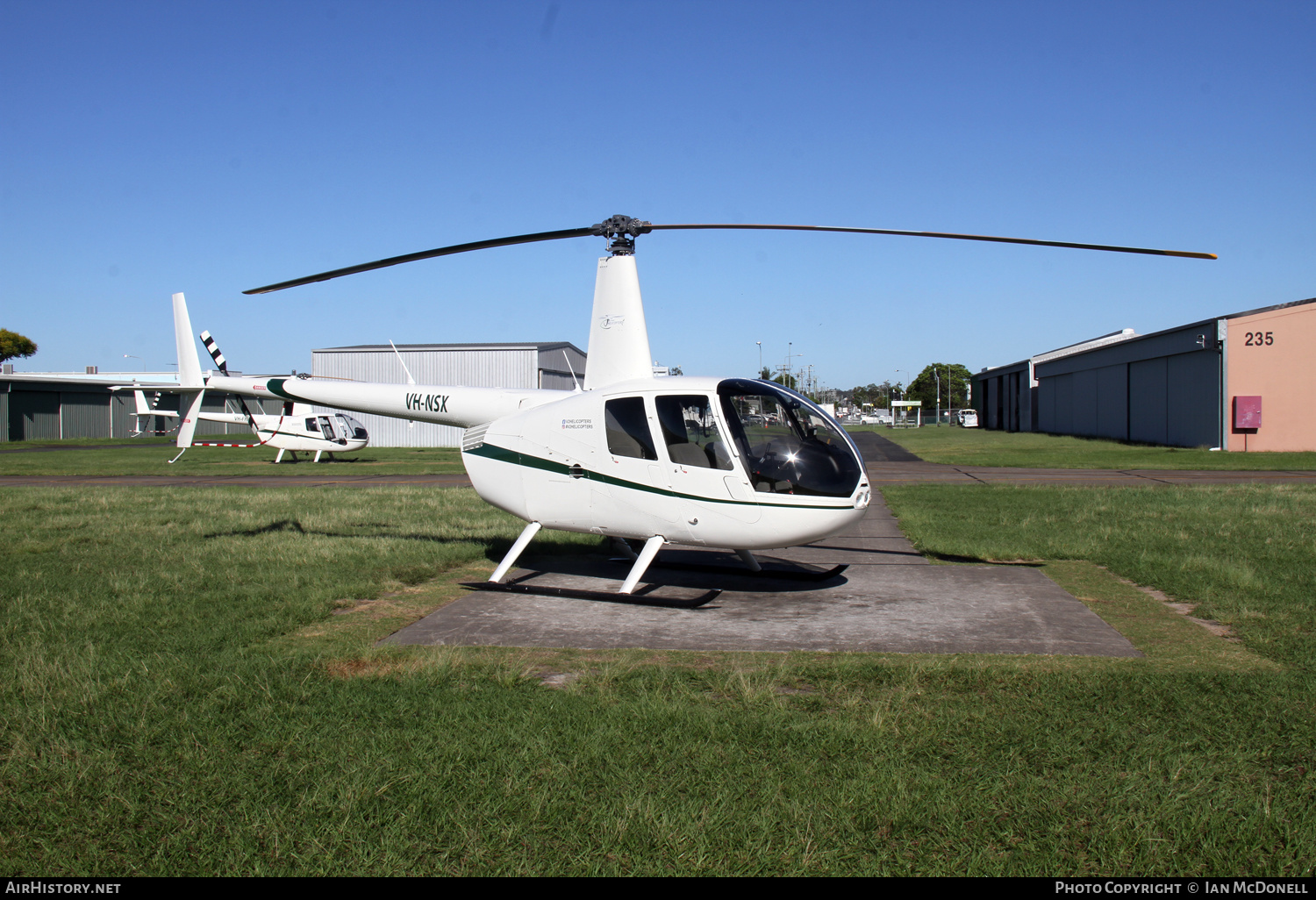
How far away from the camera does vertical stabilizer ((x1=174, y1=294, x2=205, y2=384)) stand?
11773 millimetres

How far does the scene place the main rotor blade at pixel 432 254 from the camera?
825cm

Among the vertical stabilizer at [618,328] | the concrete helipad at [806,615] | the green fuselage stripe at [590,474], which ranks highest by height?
the vertical stabilizer at [618,328]

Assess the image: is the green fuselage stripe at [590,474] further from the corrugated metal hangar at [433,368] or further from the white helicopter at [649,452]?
the corrugated metal hangar at [433,368]

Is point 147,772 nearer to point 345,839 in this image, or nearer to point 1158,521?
point 345,839

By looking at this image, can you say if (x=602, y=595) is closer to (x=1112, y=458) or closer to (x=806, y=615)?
(x=806, y=615)

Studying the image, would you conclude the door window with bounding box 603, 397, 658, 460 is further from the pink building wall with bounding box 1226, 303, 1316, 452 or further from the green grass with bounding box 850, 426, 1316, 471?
the pink building wall with bounding box 1226, 303, 1316, 452

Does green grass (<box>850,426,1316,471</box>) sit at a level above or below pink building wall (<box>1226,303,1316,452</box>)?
below

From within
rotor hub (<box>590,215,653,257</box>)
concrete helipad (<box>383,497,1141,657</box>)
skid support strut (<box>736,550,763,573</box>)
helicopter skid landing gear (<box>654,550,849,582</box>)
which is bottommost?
concrete helipad (<box>383,497,1141,657</box>)

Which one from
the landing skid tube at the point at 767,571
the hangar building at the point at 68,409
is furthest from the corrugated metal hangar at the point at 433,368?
the landing skid tube at the point at 767,571

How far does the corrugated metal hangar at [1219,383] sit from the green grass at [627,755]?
1200 inches

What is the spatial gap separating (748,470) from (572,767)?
418 cm

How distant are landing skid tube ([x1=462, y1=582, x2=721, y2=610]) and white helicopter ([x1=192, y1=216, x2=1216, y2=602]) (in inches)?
2.3

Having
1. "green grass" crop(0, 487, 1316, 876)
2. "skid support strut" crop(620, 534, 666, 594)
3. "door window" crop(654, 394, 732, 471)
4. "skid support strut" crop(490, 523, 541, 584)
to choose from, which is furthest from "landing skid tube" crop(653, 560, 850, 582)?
"green grass" crop(0, 487, 1316, 876)

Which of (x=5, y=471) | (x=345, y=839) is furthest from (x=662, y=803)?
(x=5, y=471)
